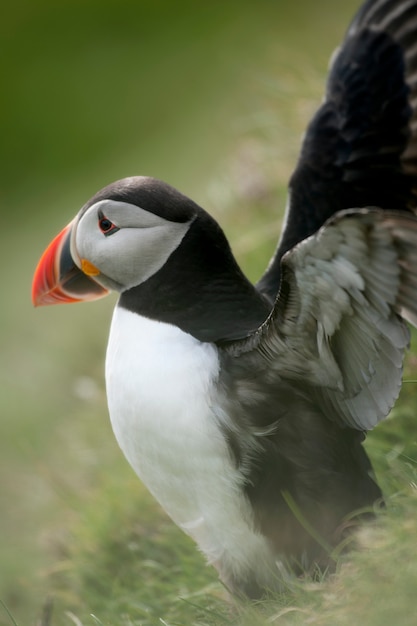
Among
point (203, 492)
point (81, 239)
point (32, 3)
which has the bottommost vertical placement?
point (203, 492)

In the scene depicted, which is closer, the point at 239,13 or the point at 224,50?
the point at 224,50

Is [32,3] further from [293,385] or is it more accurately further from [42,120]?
[293,385]

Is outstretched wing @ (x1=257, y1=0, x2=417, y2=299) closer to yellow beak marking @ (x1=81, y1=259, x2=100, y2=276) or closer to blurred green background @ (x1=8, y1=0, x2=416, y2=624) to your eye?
yellow beak marking @ (x1=81, y1=259, x2=100, y2=276)

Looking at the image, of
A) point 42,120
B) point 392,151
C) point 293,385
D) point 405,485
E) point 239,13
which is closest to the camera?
point 293,385

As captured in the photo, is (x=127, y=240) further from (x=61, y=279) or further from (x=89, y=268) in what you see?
(x=61, y=279)

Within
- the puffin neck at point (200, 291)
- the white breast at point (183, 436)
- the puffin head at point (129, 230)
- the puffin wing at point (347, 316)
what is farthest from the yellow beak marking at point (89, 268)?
the puffin wing at point (347, 316)

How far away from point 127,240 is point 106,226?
108mm

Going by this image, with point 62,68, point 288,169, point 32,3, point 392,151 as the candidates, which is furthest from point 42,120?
point 392,151

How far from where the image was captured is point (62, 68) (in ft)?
56.4

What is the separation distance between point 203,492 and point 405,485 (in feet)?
2.54

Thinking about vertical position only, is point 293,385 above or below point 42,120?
below

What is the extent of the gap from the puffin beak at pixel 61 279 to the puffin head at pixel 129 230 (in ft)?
0.23

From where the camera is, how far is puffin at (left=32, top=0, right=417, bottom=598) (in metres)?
3.64

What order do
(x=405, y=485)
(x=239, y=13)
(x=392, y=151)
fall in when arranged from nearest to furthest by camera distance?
(x=405, y=485)
(x=392, y=151)
(x=239, y=13)
